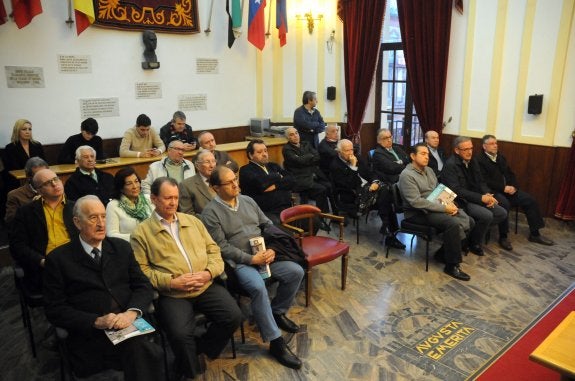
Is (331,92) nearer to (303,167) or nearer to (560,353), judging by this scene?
(303,167)

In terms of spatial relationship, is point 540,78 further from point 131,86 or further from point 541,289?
point 131,86

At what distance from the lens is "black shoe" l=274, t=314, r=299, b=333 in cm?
340

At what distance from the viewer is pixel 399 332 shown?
3387mm

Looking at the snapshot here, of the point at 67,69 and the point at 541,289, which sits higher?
the point at 67,69

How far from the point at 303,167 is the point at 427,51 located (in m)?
2.63

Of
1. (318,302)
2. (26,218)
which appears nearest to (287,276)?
(318,302)

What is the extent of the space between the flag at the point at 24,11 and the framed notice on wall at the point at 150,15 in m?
0.71

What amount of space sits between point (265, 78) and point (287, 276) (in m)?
5.02

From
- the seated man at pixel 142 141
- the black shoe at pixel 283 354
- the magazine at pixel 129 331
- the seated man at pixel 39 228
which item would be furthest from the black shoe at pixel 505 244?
the seated man at pixel 39 228

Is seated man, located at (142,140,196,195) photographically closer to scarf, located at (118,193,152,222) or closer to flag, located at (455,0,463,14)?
scarf, located at (118,193,152,222)

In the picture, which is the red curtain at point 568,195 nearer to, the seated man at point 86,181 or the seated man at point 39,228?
the seated man at point 86,181

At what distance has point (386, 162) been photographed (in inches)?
217

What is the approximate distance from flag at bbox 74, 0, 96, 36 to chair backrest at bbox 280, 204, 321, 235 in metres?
3.66

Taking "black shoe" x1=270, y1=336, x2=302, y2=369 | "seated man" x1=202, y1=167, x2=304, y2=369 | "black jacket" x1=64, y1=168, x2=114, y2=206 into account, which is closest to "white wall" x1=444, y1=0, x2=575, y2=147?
"seated man" x1=202, y1=167, x2=304, y2=369
